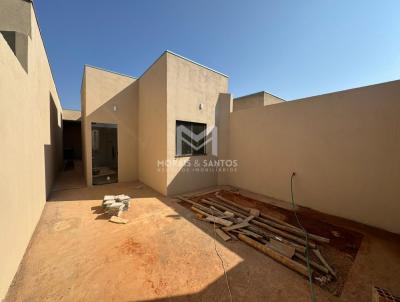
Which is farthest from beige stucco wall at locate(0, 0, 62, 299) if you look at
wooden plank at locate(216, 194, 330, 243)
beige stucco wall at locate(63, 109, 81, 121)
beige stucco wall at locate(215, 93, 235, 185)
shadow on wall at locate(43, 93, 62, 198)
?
beige stucco wall at locate(63, 109, 81, 121)

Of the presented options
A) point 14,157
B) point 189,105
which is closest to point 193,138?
point 189,105

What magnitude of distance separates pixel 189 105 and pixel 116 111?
113 inches

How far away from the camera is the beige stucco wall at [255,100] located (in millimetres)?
8133

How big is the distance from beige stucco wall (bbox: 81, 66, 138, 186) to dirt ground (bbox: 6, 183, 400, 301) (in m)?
3.03

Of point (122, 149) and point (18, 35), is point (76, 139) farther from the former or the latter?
point (18, 35)

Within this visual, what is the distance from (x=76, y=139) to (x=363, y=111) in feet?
54.6

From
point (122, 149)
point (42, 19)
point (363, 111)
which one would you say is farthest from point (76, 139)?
point (363, 111)

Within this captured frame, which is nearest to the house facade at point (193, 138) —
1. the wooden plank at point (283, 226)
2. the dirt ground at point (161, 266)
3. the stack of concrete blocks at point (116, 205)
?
the dirt ground at point (161, 266)

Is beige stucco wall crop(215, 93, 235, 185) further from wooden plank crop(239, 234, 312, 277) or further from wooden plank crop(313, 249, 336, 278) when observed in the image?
wooden plank crop(313, 249, 336, 278)

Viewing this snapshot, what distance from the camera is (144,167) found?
600cm

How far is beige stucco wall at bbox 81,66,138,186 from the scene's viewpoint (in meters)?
5.44

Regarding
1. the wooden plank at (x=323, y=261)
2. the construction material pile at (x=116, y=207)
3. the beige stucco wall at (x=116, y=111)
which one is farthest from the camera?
the beige stucco wall at (x=116, y=111)

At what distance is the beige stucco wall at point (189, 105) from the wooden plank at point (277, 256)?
8.97ft

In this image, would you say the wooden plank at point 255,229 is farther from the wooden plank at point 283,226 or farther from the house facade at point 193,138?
the house facade at point 193,138
